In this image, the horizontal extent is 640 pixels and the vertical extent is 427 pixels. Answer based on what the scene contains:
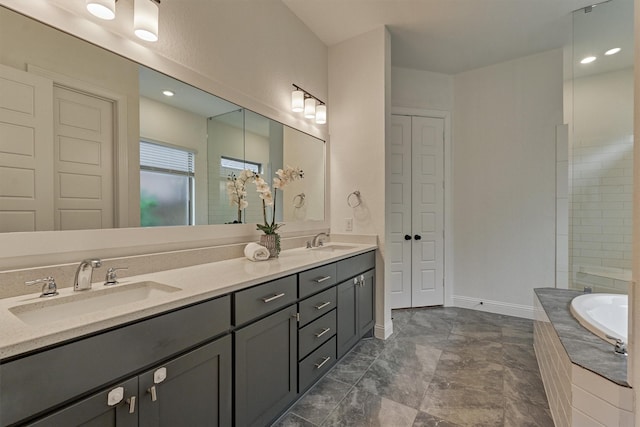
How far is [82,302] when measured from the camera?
1059 mm

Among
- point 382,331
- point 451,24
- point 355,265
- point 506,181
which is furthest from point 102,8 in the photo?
point 506,181

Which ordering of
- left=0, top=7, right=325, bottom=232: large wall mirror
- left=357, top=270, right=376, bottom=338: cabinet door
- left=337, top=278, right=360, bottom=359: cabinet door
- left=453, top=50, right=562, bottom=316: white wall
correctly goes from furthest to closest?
left=453, top=50, right=562, bottom=316: white wall → left=357, top=270, right=376, bottom=338: cabinet door → left=337, top=278, right=360, bottom=359: cabinet door → left=0, top=7, right=325, bottom=232: large wall mirror

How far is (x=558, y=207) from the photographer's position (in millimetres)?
2947

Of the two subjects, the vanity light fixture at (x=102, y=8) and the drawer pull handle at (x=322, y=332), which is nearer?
the vanity light fixture at (x=102, y=8)

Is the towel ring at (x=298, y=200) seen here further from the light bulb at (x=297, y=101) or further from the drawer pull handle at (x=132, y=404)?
the drawer pull handle at (x=132, y=404)

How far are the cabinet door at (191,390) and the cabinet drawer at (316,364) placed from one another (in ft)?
1.74

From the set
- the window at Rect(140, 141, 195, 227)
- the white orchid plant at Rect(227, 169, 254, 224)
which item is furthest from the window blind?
the white orchid plant at Rect(227, 169, 254, 224)

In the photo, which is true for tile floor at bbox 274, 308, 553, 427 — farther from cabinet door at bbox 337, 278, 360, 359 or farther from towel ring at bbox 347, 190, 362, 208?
towel ring at bbox 347, 190, 362, 208

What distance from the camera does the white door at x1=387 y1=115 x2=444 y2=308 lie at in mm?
3307

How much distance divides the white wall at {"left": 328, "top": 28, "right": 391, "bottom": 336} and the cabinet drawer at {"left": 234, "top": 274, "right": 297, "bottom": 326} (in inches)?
51.2

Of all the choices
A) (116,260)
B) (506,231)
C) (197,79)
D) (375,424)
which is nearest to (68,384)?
(116,260)

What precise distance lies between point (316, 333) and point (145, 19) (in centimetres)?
189

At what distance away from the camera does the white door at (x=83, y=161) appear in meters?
1.13

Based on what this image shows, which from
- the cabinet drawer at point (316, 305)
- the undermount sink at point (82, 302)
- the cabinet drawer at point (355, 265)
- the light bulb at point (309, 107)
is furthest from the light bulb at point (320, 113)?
the undermount sink at point (82, 302)
